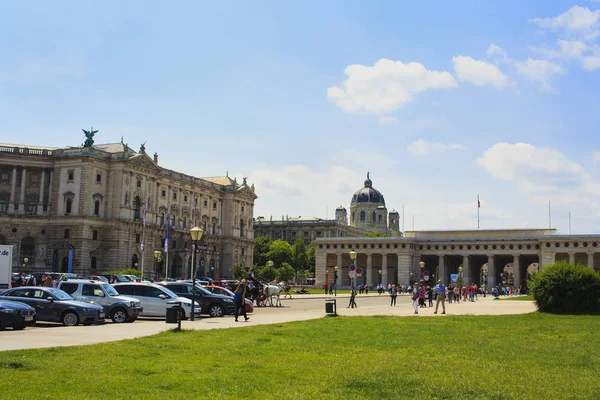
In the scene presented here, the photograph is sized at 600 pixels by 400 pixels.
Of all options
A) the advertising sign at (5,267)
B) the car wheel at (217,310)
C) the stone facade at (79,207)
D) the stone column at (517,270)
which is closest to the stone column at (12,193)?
the stone facade at (79,207)

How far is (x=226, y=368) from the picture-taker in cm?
1430

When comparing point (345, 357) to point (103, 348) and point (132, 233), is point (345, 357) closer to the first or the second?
point (103, 348)

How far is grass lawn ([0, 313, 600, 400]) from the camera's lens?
38.5 ft

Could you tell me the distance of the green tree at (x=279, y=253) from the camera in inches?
5733

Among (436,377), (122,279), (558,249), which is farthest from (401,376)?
(558,249)

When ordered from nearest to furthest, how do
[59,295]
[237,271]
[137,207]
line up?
[59,295] < [137,207] < [237,271]

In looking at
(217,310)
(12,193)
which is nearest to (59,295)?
(217,310)

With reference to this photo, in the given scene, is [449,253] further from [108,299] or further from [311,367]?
[311,367]

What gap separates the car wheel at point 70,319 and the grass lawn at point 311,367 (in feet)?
19.8

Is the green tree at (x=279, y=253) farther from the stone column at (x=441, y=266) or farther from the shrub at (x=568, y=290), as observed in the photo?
A: the shrub at (x=568, y=290)

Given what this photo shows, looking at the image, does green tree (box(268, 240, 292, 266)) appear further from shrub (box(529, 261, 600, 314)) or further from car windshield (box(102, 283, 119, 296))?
car windshield (box(102, 283, 119, 296))

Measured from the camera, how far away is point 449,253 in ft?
393

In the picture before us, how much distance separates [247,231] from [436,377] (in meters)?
119

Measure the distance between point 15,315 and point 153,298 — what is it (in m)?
8.68
